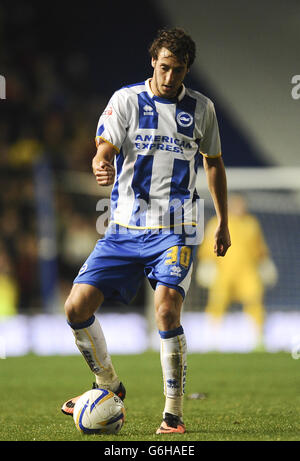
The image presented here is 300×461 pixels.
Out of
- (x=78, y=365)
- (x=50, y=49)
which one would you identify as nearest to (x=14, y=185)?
(x=50, y=49)

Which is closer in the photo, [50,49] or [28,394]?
[28,394]

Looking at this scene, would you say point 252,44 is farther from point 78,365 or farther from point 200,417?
point 200,417

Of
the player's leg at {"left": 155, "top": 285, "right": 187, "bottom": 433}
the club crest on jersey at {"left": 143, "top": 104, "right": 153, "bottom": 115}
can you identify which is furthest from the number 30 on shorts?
the club crest on jersey at {"left": 143, "top": 104, "right": 153, "bottom": 115}

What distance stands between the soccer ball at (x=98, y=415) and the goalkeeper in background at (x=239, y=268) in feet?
24.2

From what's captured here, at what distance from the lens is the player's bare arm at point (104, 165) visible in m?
4.11

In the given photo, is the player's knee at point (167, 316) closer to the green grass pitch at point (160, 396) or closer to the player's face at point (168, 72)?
the green grass pitch at point (160, 396)

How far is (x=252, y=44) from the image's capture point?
18547 mm

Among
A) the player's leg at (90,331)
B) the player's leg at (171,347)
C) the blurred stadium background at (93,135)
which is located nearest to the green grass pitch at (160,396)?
the player's leg at (171,347)

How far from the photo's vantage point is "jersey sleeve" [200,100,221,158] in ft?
15.5

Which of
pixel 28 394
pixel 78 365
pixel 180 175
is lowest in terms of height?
pixel 78 365

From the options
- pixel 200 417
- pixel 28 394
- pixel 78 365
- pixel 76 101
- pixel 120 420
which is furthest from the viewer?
pixel 76 101

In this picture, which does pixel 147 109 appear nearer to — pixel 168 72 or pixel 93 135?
pixel 168 72

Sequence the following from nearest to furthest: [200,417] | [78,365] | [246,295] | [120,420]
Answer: [120,420], [200,417], [78,365], [246,295]

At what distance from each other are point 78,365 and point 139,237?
503 centimetres
